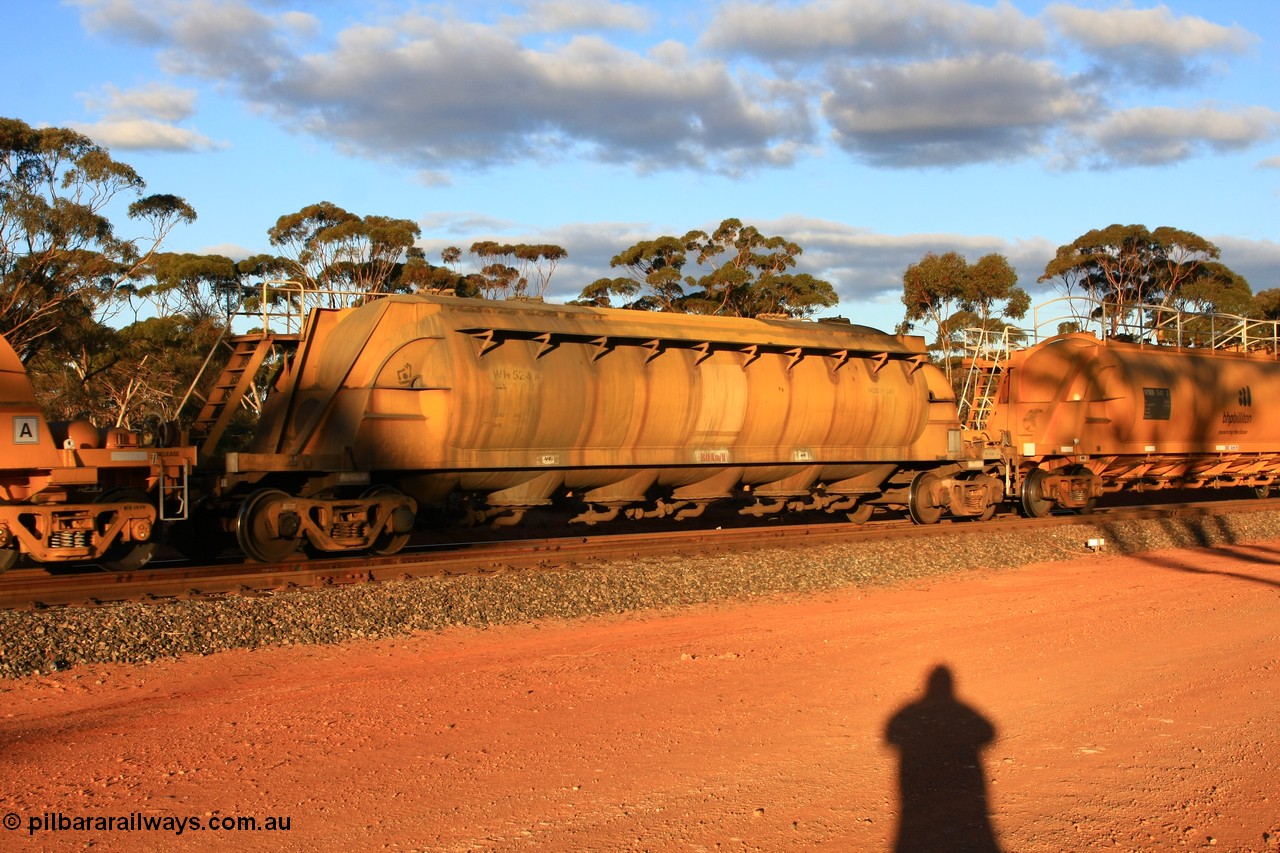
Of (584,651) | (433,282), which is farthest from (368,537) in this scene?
(433,282)

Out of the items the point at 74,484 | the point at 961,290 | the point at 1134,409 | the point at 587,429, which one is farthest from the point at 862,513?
the point at 961,290

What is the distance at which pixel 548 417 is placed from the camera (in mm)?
14250

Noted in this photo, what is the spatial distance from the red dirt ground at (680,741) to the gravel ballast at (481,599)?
14.7 inches

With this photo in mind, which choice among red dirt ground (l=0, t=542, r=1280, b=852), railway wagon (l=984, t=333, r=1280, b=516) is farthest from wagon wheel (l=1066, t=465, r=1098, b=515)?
red dirt ground (l=0, t=542, r=1280, b=852)

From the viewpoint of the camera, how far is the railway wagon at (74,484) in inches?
428

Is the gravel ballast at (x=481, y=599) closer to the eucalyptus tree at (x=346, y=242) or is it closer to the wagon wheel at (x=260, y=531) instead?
the wagon wheel at (x=260, y=531)

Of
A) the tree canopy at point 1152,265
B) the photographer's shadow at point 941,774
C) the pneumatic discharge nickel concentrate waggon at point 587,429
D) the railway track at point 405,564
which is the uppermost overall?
the tree canopy at point 1152,265

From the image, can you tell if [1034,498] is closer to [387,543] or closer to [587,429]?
[587,429]

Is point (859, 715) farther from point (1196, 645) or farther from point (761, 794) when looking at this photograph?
point (1196, 645)

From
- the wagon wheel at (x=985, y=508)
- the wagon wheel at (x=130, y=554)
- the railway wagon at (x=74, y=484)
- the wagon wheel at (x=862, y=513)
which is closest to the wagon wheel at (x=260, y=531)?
the railway wagon at (x=74, y=484)

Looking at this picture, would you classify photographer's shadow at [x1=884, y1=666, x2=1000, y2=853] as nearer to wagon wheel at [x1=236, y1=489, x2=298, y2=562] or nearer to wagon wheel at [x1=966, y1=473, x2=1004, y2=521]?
wagon wheel at [x1=236, y1=489, x2=298, y2=562]

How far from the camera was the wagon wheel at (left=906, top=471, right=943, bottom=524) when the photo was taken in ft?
63.0

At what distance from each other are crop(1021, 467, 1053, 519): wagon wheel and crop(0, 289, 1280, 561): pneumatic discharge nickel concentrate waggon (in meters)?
0.04

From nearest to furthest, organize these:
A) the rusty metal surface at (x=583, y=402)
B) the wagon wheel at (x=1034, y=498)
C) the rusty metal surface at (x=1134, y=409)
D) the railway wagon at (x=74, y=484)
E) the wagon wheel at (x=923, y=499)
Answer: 1. the railway wagon at (x=74, y=484)
2. the rusty metal surface at (x=583, y=402)
3. the wagon wheel at (x=923, y=499)
4. the wagon wheel at (x=1034, y=498)
5. the rusty metal surface at (x=1134, y=409)
